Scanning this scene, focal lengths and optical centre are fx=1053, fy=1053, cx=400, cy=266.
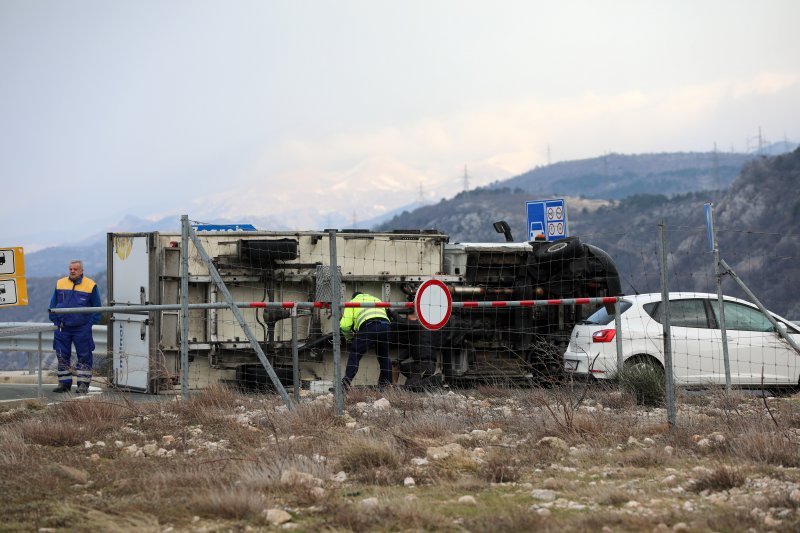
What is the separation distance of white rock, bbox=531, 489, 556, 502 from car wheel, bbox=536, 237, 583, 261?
8842mm

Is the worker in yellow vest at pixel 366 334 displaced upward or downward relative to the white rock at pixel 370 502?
upward

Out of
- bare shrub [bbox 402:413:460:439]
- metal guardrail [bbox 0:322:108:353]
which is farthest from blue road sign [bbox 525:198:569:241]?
metal guardrail [bbox 0:322:108:353]

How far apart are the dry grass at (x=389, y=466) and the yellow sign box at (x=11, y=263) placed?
1887mm

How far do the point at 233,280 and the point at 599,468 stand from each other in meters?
8.27

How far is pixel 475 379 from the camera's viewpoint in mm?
15156

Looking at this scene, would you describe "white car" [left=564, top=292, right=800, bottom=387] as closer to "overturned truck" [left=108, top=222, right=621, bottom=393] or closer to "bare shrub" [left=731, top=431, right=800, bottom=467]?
"overturned truck" [left=108, top=222, right=621, bottom=393]

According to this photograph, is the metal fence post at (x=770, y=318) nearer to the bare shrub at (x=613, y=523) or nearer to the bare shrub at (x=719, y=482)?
the bare shrub at (x=719, y=482)

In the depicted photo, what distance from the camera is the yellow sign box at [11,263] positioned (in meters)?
A: 12.4

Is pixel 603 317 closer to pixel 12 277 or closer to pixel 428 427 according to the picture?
pixel 428 427

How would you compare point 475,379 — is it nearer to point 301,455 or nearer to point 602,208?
point 301,455

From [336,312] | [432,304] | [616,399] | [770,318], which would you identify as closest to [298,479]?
[336,312]

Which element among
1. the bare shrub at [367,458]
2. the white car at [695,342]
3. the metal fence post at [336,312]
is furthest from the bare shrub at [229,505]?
the white car at [695,342]

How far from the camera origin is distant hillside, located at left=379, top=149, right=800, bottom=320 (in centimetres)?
3466

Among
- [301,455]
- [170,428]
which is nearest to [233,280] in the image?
[170,428]
